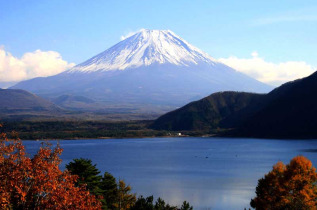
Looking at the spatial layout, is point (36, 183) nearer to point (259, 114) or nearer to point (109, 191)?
point (109, 191)

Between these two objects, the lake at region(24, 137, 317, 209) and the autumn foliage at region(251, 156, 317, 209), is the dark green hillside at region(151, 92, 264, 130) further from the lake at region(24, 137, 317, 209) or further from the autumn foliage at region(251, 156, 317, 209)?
the autumn foliage at region(251, 156, 317, 209)

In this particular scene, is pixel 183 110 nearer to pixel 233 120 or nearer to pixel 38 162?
pixel 233 120

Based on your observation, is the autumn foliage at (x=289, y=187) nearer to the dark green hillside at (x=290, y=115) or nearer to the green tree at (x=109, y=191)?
the green tree at (x=109, y=191)

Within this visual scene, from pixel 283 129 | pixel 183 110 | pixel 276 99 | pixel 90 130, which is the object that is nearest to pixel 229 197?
pixel 283 129

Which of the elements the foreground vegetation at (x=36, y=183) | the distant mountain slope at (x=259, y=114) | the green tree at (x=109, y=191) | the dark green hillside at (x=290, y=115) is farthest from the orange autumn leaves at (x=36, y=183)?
the dark green hillside at (x=290, y=115)

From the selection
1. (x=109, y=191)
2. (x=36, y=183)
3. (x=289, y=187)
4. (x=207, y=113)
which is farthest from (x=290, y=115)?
(x=36, y=183)

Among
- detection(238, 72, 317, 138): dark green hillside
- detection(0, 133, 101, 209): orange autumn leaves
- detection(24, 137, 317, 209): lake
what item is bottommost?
detection(24, 137, 317, 209): lake

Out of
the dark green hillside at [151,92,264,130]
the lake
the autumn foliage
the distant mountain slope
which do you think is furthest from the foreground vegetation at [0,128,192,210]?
the dark green hillside at [151,92,264,130]
